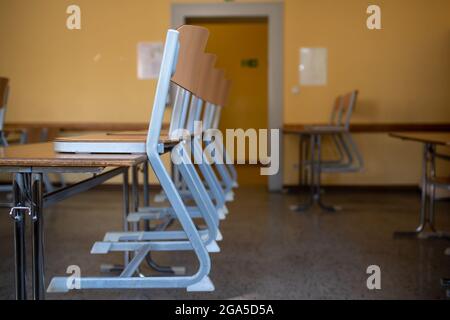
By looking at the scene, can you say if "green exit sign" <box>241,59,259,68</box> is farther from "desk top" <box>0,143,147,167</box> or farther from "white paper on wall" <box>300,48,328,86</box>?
"desk top" <box>0,143,147,167</box>

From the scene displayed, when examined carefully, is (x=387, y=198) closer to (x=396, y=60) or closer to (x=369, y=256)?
(x=396, y=60)

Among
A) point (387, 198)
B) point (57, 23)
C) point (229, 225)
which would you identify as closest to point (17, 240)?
point (229, 225)

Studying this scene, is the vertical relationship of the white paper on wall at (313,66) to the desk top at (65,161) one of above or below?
above

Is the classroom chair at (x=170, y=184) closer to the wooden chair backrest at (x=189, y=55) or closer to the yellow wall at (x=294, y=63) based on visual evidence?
the wooden chair backrest at (x=189, y=55)

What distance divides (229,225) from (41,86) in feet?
9.65

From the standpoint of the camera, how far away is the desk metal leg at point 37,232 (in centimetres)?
Answer: 132

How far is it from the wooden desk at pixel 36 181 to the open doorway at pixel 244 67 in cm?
689

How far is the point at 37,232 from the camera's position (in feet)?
4.40

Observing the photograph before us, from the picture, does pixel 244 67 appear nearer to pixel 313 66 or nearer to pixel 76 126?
pixel 313 66

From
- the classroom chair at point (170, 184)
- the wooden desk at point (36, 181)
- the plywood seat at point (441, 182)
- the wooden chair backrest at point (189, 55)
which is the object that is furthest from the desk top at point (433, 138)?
the wooden desk at point (36, 181)

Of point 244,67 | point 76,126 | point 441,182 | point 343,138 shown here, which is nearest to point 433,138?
point 441,182

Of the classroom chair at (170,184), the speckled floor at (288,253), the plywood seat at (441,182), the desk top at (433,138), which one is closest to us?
the classroom chair at (170,184)

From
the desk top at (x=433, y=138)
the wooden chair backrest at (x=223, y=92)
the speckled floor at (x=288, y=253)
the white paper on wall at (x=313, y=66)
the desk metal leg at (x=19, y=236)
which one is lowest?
the speckled floor at (x=288, y=253)

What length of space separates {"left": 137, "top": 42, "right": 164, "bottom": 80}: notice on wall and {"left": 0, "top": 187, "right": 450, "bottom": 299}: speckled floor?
152 centimetres
